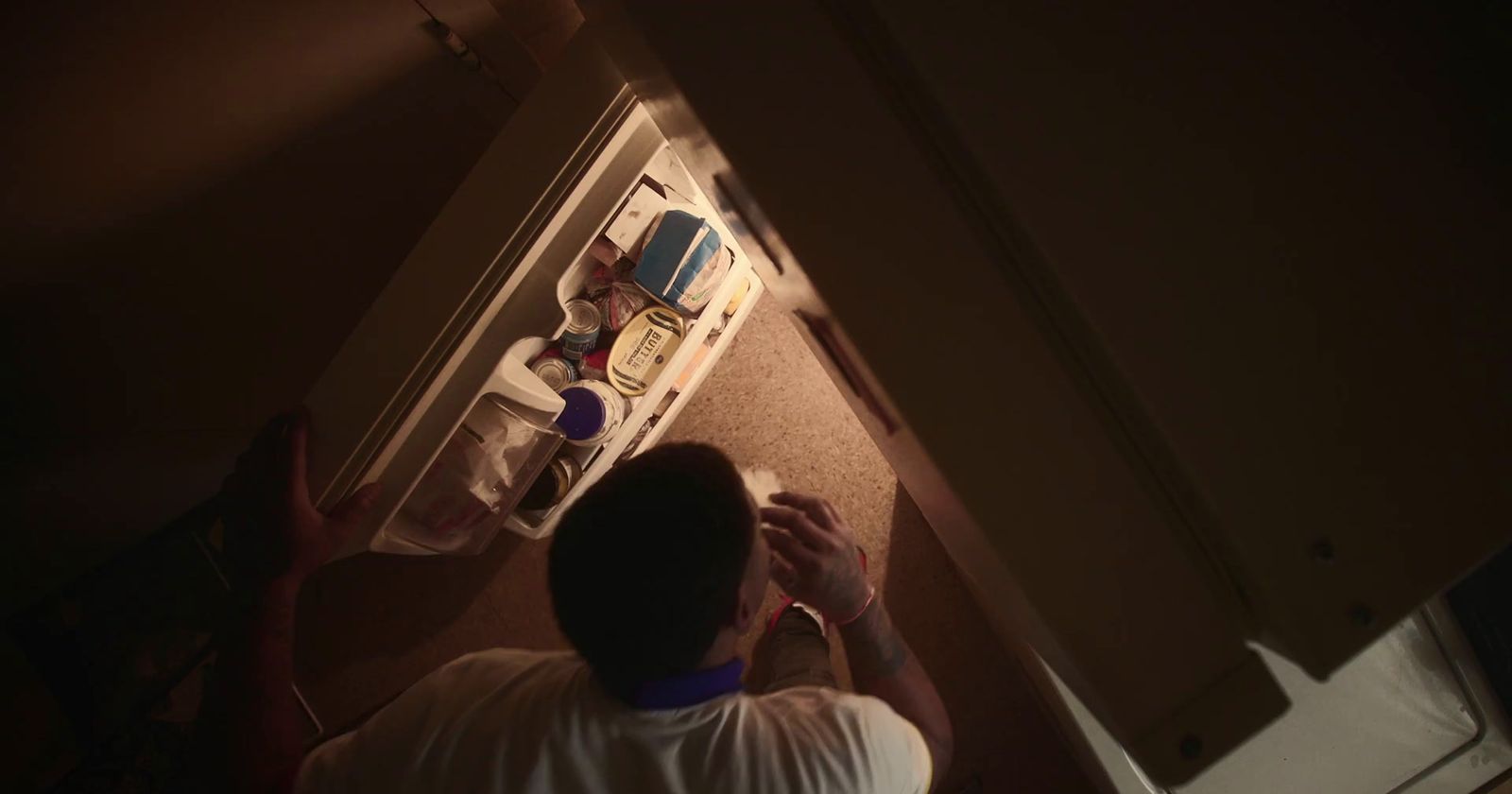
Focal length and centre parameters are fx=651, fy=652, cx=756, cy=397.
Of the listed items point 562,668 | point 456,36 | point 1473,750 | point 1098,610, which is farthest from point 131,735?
point 1473,750

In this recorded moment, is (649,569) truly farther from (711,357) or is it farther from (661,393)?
(711,357)

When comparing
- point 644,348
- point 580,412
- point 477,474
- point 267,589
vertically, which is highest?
point 644,348

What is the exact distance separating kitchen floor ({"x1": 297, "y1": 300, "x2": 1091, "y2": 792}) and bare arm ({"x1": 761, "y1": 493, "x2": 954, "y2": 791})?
1.01 feet

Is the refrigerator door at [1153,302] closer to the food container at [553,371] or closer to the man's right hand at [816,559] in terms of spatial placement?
the man's right hand at [816,559]

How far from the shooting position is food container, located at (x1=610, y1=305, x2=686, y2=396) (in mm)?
997

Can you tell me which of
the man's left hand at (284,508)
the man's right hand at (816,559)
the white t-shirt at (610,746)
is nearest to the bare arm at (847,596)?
the man's right hand at (816,559)

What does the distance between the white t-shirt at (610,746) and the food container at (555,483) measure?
33cm

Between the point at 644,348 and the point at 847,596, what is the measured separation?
472 mm

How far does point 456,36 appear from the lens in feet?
2.85

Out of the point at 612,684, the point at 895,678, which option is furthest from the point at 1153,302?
the point at 895,678

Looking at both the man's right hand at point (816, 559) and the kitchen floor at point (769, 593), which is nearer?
the man's right hand at point (816, 559)

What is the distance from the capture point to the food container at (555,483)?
104 centimetres

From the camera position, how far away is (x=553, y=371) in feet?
3.26

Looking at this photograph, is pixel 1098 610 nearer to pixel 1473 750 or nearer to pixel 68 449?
pixel 1473 750
